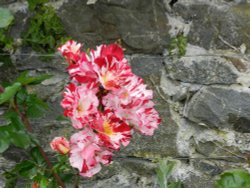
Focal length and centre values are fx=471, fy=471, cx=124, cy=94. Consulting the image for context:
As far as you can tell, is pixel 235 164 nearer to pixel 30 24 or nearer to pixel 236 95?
pixel 236 95

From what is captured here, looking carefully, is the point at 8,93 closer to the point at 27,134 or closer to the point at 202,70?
the point at 27,134

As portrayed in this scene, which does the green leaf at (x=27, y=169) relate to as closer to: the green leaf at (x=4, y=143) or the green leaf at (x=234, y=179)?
the green leaf at (x=4, y=143)

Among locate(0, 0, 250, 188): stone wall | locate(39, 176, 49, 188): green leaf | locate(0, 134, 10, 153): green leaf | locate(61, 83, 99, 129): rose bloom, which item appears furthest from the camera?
locate(0, 0, 250, 188): stone wall

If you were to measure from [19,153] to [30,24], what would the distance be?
50cm

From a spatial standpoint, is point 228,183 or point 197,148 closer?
point 228,183

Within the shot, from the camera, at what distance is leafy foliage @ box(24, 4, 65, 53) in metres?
1.70

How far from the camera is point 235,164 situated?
5.56 feet

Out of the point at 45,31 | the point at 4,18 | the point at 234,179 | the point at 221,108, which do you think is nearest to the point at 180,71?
the point at 221,108

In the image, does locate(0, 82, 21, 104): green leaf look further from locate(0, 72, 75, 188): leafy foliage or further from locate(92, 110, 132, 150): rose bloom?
locate(92, 110, 132, 150): rose bloom

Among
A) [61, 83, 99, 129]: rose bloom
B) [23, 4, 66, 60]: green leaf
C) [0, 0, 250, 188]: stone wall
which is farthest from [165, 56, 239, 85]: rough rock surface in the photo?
[61, 83, 99, 129]: rose bloom

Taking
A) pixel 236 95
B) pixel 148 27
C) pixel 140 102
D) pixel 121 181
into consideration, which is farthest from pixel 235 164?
pixel 140 102

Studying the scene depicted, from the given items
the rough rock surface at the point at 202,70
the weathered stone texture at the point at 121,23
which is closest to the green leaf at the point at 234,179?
the rough rock surface at the point at 202,70

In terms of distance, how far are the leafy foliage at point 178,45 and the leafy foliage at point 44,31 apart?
40 cm

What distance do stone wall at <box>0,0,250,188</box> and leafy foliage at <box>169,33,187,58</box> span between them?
2 centimetres
